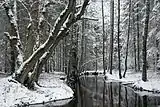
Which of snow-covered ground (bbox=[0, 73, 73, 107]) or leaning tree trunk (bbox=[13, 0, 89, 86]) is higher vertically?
leaning tree trunk (bbox=[13, 0, 89, 86])

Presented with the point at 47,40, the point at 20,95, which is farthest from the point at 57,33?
the point at 20,95

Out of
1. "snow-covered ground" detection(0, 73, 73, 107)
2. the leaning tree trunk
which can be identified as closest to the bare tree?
the leaning tree trunk

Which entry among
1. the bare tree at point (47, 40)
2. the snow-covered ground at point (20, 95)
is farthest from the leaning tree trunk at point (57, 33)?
the snow-covered ground at point (20, 95)

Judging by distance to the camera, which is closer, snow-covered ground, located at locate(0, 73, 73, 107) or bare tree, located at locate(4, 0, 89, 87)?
snow-covered ground, located at locate(0, 73, 73, 107)

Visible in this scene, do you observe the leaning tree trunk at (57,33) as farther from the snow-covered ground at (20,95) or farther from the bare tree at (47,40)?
the snow-covered ground at (20,95)

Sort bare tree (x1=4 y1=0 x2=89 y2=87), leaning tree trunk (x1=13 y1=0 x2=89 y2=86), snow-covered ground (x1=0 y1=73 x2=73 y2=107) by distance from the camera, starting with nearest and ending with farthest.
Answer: snow-covered ground (x1=0 y1=73 x2=73 y2=107) < leaning tree trunk (x1=13 y1=0 x2=89 y2=86) < bare tree (x1=4 y1=0 x2=89 y2=87)

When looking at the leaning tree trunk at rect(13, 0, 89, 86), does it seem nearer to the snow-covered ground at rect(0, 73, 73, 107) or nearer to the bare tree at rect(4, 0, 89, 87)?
the bare tree at rect(4, 0, 89, 87)

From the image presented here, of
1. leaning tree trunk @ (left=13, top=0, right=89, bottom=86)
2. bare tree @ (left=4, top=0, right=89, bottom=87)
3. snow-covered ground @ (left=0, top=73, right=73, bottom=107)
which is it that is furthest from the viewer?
bare tree @ (left=4, top=0, right=89, bottom=87)

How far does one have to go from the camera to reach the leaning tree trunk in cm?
1504

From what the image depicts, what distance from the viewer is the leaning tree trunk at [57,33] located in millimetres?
15045

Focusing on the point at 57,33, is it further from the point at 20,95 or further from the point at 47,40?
the point at 20,95

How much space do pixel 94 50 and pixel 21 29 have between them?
4140 centimetres

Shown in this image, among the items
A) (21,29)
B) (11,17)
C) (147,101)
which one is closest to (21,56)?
(11,17)

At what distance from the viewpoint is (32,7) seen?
20328 mm
